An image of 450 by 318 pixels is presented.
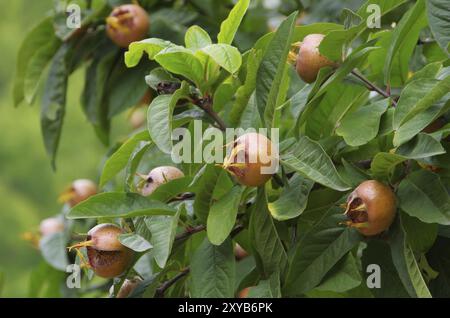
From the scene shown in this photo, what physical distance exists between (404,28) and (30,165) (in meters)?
5.49

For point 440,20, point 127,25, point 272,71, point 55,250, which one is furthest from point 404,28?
point 55,250

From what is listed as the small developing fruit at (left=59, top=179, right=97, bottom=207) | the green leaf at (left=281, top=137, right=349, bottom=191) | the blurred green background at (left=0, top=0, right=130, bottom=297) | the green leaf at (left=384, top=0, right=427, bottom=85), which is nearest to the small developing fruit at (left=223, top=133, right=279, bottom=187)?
the green leaf at (left=281, top=137, right=349, bottom=191)

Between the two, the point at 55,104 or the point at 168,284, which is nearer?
the point at 168,284

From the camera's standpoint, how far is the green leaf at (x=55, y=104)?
5.90 ft

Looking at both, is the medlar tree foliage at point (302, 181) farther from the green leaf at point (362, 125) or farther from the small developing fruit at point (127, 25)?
the small developing fruit at point (127, 25)

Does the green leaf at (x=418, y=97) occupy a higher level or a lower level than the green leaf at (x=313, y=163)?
higher

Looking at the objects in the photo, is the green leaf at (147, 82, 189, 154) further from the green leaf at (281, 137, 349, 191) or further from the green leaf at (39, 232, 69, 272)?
the green leaf at (39, 232, 69, 272)

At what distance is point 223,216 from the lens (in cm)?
108

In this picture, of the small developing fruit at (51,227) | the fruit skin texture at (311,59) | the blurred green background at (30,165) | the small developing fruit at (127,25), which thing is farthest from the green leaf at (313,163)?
the blurred green background at (30,165)

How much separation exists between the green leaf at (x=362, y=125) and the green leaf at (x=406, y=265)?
110mm

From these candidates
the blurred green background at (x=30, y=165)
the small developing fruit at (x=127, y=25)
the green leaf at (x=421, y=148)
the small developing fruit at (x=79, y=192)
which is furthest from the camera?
the blurred green background at (x=30, y=165)

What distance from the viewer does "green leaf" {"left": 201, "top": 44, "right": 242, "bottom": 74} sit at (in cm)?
107

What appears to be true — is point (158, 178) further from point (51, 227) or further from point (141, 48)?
point (51, 227)

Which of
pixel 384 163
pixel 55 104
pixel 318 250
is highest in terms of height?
pixel 384 163
